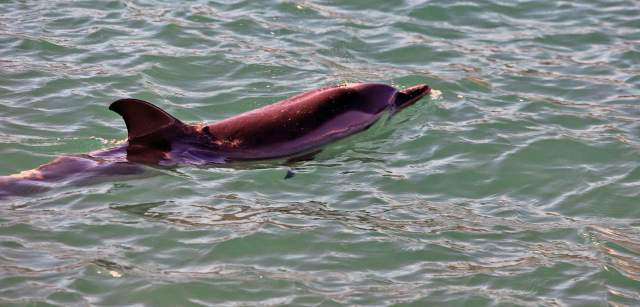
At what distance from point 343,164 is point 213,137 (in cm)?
105

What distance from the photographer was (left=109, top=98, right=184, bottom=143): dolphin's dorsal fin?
781 centimetres

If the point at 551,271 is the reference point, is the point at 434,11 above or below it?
above

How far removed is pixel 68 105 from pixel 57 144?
101cm

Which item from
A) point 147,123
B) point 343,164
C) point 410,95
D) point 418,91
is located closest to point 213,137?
point 147,123

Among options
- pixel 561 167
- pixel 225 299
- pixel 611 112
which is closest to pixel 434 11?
pixel 611 112

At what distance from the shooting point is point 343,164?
8516 mm

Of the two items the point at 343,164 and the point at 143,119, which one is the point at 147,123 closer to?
the point at 143,119

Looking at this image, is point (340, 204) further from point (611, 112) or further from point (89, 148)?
point (611, 112)

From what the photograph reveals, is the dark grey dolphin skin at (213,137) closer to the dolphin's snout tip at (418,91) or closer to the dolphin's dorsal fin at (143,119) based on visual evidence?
the dolphin's dorsal fin at (143,119)

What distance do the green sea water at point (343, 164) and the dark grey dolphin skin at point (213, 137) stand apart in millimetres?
109

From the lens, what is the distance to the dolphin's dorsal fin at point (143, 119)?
781 centimetres

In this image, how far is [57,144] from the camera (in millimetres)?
8773

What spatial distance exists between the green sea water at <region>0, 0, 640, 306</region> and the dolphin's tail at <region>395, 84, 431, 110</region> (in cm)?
10

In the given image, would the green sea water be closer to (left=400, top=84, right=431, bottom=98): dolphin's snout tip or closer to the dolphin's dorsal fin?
(left=400, top=84, right=431, bottom=98): dolphin's snout tip
